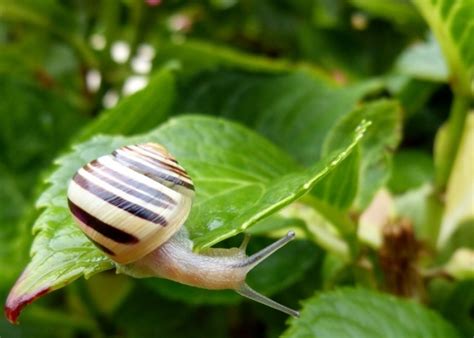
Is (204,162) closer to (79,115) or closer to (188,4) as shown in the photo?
(79,115)

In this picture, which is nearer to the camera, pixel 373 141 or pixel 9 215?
pixel 373 141

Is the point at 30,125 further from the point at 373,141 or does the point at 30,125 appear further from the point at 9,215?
the point at 373,141

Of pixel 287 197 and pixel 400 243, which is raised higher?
pixel 287 197

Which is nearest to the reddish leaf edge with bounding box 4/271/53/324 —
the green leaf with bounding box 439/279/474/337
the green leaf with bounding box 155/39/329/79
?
the green leaf with bounding box 439/279/474/337

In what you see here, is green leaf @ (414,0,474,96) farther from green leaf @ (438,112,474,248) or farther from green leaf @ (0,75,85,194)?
green leaf @ (0,75,85,194)

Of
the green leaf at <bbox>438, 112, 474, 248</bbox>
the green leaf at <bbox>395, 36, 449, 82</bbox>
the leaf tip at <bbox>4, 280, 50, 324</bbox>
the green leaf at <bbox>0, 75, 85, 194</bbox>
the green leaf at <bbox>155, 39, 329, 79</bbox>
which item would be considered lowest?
the green leaf at <bbox>0, 75, 85, 194</bbox>

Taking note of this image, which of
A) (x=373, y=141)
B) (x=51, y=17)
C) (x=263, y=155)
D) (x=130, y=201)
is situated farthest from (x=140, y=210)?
(x=51, y=17)

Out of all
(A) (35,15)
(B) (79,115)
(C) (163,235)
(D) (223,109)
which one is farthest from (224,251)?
(A) (35,15)
